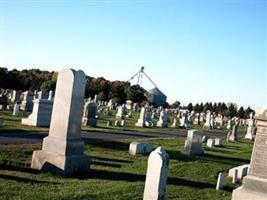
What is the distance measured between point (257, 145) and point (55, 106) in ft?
17.5

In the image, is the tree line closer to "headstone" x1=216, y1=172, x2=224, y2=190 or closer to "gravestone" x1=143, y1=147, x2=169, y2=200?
"headstone" x1=216, y1=172, x2=224, y2=190

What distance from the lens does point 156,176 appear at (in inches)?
307

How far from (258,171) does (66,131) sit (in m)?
4.94

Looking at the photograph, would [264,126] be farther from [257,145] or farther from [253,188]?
[253,188]

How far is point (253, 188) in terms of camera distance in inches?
400

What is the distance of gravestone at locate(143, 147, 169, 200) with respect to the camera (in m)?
7.75

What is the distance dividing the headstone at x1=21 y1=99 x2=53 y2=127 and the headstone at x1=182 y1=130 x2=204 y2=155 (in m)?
8.24

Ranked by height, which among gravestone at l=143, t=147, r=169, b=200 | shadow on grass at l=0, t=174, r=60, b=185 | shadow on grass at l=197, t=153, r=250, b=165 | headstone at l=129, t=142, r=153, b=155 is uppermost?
gravestone at l=143, t=147, r=169, b=200

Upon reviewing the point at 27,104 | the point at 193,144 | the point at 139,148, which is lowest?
the point at 139,148

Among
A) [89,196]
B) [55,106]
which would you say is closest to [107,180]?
[89,196]

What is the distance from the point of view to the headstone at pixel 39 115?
2252 centimetres

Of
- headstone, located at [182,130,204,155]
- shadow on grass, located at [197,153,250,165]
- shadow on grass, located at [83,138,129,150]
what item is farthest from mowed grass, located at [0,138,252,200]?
headstone, located at [182,130,204,155]

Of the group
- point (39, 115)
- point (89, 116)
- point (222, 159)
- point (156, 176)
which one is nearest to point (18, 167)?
point (156, 176)

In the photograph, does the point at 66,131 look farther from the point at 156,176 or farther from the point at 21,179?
the point at 156,176
